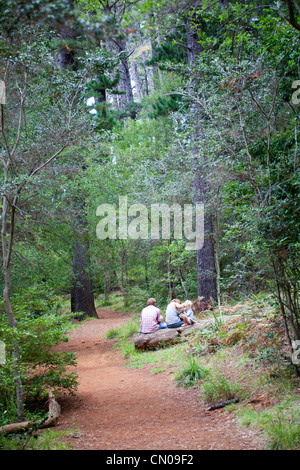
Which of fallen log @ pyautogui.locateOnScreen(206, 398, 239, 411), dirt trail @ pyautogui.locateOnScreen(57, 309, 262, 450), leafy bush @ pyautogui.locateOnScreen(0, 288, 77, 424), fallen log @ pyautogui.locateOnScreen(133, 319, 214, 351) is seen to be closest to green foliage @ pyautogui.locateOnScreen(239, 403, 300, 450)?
dirt trail @ pyautogui.locateOnScreen(57, 309, 262, 450)

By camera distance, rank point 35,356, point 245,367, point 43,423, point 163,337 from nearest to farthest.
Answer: point 43,423 < point 35,356 < point 245,367 < point 163,337

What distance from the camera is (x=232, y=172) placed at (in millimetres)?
5133

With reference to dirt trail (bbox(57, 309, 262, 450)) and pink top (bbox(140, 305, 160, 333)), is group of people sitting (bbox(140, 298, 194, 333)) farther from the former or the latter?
dirt trail (bbox(57, 309, 262, 450))

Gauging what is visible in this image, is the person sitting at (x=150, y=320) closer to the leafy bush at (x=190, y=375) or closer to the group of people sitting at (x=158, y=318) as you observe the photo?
the group of people sitting at (x=158, y=318)

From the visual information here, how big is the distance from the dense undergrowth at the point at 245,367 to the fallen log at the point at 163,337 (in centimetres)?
19

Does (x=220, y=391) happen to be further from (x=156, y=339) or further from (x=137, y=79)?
(x=137, y=79)

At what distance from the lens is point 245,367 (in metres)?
5.66

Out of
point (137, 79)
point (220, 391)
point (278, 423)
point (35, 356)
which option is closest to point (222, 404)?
point (220, 391)

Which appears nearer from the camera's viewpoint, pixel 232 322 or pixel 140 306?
pixel 232 322

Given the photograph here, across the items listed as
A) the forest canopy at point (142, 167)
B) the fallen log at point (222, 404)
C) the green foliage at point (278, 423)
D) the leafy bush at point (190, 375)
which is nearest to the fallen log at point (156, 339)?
the forest canopy at point (142, 167)

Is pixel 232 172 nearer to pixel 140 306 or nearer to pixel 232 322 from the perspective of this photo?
pixel 232 322

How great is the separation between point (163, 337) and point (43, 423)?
4.50 meters
